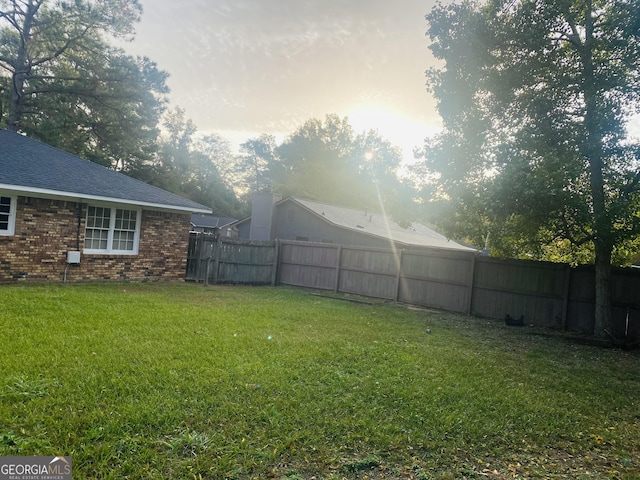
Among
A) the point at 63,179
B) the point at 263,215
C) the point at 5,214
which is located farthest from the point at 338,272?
the point at 263,215

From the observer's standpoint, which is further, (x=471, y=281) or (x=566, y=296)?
(x=471, y=281)

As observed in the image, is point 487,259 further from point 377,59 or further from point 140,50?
point 140,50

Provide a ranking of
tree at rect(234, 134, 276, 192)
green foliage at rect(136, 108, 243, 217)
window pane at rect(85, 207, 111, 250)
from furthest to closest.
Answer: tree at rect(234, 134, 276, 192) < green foliage at rect(136, 108, 243, 217) < window pane at rect(85, 207, 111, 250)

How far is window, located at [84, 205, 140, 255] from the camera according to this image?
12.3m

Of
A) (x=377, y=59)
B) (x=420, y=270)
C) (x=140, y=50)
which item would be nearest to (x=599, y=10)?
(x=377, y=59)

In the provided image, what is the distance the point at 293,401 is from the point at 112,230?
10.6 m

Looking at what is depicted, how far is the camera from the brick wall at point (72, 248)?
423 inches

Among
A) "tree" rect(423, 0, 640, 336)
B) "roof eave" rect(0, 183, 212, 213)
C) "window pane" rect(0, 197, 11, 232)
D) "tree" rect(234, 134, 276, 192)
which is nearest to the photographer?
"tree" rect(423, 0, 640, 336)

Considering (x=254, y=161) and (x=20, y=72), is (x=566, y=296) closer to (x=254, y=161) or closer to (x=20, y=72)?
→ (x=20, y=72)

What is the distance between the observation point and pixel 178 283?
45.4 feet

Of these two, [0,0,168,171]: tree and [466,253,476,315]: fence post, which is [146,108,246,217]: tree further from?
[466,253,476,315]: fence post

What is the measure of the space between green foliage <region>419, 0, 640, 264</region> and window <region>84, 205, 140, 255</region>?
30.1ft

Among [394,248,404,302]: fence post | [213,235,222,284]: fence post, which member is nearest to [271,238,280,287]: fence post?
[213,235,222,284]: fence post

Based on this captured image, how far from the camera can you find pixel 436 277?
12.9 metres
